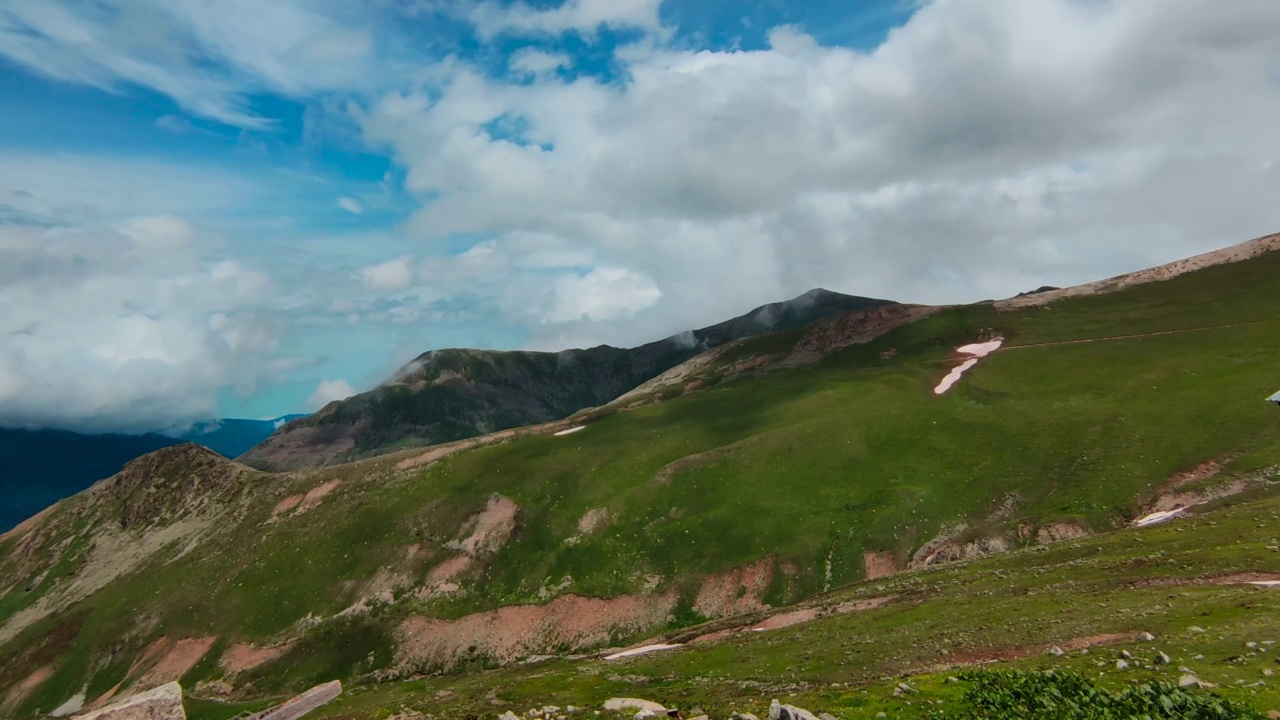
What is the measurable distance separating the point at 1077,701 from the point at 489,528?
85676mm

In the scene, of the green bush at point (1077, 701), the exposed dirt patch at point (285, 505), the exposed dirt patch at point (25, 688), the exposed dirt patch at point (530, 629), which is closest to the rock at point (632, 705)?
the green bush at point (1077, 701)

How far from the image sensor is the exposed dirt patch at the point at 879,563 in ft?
232

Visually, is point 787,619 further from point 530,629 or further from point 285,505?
point 285,505

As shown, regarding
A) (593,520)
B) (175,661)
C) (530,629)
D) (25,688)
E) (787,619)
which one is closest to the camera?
(787,619)

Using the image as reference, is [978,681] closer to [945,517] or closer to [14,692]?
[945,517]

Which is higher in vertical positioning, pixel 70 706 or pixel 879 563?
pixel 879 563

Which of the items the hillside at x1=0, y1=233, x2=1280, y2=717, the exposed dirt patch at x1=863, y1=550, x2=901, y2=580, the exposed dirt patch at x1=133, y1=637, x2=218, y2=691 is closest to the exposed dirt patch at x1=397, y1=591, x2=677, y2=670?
the hillside at x1=0, y1=233, x2=1280, y2=717

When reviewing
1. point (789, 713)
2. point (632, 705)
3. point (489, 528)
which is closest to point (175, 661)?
point (489, 528)

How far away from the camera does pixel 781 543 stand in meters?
76.9

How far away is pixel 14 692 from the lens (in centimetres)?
10106

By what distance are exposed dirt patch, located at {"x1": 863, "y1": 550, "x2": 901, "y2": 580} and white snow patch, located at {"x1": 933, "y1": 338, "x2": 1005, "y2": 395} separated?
40.7 m

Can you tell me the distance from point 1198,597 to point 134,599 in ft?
465

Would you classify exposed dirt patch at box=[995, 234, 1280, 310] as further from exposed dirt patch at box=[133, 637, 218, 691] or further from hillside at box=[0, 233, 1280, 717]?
exposed dirt patch at box=[133, 637, 218, 691]

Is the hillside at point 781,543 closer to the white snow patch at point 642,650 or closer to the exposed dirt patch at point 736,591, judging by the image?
the exposed dirt patch at point 736,591
